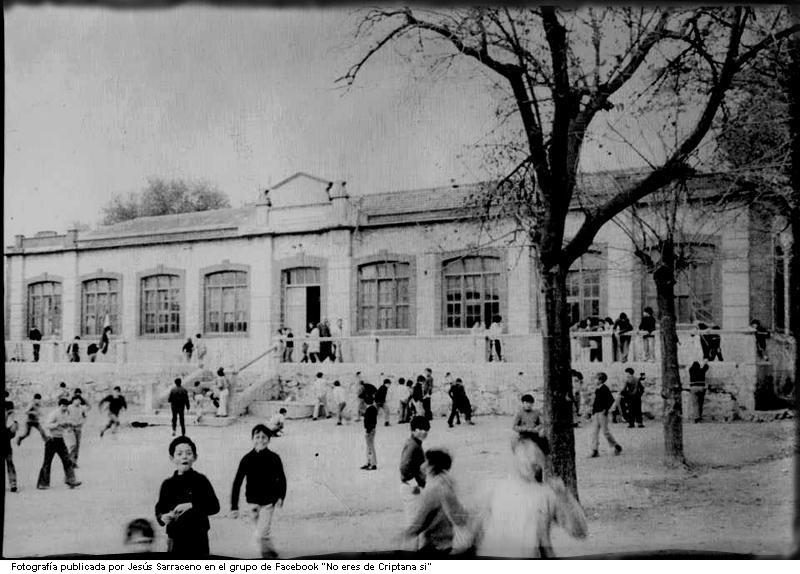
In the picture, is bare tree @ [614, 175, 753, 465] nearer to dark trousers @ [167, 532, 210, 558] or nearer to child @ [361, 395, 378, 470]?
child @ [361, 395, 378, 470]

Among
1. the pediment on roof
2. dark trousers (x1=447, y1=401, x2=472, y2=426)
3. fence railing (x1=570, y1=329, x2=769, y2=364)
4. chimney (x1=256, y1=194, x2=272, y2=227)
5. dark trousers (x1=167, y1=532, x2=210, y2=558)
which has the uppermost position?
the pediment on roof

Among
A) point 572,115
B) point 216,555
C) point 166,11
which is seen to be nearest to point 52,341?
point 216,555

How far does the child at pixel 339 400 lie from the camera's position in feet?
18.3

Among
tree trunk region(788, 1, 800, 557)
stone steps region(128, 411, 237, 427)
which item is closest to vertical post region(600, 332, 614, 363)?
tree trunk region(788, 1, 800, 557)

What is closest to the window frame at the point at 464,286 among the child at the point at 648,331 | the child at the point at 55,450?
the child at the point at 648,331

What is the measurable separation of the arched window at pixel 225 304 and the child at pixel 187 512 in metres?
1.47

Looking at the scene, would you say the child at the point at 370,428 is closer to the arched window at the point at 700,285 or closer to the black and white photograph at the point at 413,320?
the black and white photograph at the point at 413,320

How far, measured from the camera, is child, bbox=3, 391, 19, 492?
202 inches

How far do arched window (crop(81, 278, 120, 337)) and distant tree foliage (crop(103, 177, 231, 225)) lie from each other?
24.1 inches

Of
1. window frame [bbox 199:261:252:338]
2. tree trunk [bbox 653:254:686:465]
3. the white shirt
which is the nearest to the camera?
the white shirt

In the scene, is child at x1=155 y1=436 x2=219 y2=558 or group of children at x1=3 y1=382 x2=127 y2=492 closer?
child at x1=155 y1=436 x2=219 y2=558

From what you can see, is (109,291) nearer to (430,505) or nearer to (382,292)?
(382,292)

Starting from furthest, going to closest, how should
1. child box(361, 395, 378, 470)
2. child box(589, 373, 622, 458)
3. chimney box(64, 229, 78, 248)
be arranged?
1. chimney box(64, 229, 78, 248)
2. child box(589, 373, 622, 458)
3. child box(361, 395, 378, 470)

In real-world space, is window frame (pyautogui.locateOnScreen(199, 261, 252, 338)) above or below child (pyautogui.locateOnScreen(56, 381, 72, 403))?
above
